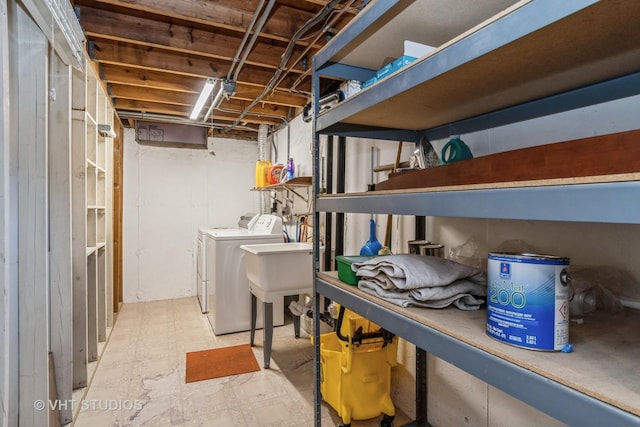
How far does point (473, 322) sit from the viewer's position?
947 millimetres

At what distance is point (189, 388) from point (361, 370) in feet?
4.16

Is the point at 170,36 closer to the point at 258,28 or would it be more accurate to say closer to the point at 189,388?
the point at 258,28

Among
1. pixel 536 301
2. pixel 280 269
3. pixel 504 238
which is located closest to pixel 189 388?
pixel 280 269

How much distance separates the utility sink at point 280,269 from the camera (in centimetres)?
253

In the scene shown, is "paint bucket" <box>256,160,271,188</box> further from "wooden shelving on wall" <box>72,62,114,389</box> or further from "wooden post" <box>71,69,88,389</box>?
"wooden post" <box>71,69,88,389</box>

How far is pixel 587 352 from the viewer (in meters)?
0.74

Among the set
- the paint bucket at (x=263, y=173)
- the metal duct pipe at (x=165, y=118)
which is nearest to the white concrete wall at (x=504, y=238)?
the paint bucket at (x=263, y=173)

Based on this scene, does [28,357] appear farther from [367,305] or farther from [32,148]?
[367,305]

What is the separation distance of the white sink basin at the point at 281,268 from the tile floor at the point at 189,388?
2.07 feet

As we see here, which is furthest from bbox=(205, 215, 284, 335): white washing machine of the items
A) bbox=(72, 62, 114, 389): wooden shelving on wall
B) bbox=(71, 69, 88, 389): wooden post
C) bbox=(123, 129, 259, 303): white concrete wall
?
bbox=(123, 129, 259, 303): white concrete wall

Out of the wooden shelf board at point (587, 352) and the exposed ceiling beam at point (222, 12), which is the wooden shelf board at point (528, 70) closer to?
the wooden shelf board at point (587, 352)

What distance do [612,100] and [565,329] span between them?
755 millimetres

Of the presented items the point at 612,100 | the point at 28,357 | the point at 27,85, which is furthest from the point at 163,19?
the point at 612,100

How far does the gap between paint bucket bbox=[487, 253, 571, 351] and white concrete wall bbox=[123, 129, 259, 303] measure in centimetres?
444
